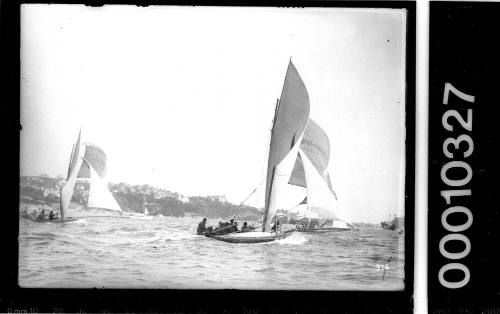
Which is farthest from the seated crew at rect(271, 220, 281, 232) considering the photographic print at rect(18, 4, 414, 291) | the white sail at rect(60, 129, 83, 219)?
the white sail at rect(60, 129, 83, 219)

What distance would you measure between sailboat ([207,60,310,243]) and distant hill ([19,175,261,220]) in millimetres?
49

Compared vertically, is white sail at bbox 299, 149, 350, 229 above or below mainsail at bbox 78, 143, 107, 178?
below

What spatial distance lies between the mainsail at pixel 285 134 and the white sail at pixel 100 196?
1.37 feet

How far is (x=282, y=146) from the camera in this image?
4.43 ft

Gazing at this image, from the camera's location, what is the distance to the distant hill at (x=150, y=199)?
132cm

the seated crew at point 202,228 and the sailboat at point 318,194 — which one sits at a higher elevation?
the sailboat at point 318,194

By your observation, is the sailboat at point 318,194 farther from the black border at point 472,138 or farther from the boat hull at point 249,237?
the black border at point 472,138

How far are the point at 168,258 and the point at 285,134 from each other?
0.47 metres

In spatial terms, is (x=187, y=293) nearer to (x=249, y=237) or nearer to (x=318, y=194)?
(x=249, y=237)

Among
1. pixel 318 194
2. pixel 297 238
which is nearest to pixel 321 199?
pixel 318 194

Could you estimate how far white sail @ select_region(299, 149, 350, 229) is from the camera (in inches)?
52.9

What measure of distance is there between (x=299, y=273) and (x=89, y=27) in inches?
35.0

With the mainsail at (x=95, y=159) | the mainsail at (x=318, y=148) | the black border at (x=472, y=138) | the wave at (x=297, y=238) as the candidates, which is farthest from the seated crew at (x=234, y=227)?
the black border at (x=472, y=138)

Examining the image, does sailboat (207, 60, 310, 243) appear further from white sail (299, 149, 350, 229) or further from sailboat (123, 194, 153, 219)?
sailboat (123, 194, 153, 219)
